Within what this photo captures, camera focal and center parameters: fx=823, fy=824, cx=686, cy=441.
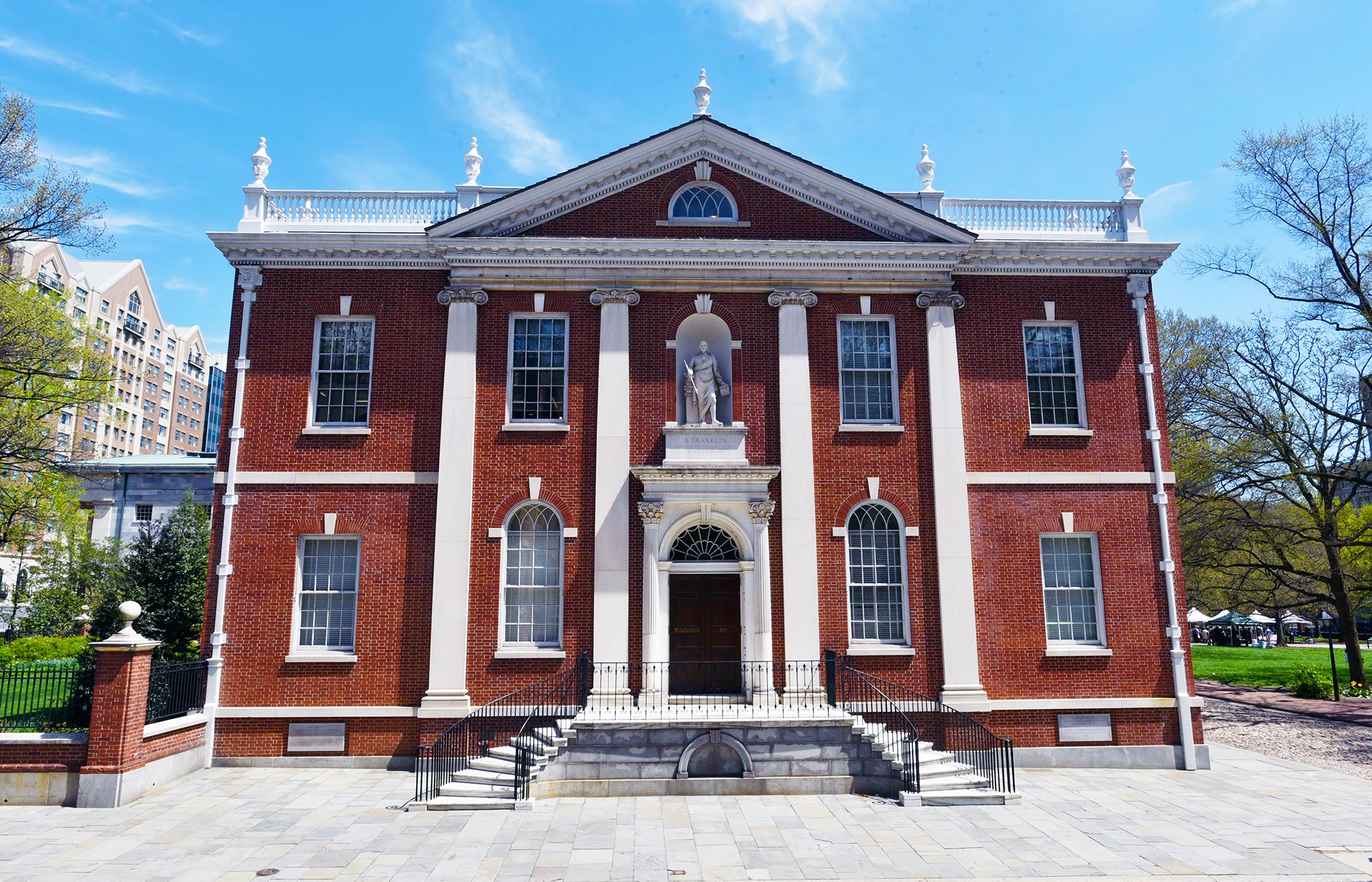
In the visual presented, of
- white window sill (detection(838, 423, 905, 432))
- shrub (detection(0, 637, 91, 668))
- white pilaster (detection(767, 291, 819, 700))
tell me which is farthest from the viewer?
shrub (detection(0, 637, 91, 668))

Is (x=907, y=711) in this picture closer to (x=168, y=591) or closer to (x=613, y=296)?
(x=613, y=296)

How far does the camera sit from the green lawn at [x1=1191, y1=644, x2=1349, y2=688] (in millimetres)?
28891

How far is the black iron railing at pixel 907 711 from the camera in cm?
1541

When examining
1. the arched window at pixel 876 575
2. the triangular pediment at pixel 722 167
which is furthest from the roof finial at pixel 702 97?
the arched window at pixel 876 575

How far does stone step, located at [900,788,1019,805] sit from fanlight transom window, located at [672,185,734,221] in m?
11.7

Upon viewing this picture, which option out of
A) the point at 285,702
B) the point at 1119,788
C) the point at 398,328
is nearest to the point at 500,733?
the point at 285,702

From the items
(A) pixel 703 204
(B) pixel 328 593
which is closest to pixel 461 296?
(A) pixel 703 204

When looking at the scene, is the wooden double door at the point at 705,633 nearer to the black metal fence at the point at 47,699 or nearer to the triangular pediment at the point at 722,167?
the triangular pediment at the point at 722,167

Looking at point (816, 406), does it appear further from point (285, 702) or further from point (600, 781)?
point (285, 702)

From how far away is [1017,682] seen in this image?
16.2 meters

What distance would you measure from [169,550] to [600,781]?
572 inches

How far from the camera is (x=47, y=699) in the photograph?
15039 millimetres

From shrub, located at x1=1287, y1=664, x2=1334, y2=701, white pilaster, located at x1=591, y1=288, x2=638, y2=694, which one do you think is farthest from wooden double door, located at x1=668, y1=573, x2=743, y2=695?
shrub, located at x1=1287, y1=664, x2=1334, y2=701

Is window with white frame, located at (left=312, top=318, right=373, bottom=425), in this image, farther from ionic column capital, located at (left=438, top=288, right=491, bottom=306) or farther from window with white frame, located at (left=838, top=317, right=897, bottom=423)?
window with white frame, located at (left=838, top=317, right=897, bottom=423)
